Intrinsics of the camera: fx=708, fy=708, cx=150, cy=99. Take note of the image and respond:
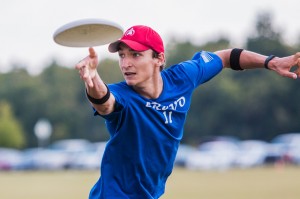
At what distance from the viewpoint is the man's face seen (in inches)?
246

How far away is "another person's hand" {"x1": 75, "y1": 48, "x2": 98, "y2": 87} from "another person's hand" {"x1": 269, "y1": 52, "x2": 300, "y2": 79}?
2.29 m

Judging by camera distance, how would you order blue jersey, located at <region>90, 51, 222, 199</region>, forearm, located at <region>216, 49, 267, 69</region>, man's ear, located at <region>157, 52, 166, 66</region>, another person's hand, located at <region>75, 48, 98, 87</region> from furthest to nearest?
forearm, located at <region>216, 49, 267, 69</region> < man's ear, located at <region>157, 52, 166, 66</region> < blue jersey, located at <region>90, 51, 222, 199</region> < another person's hand, located at <region>75, 48, 98, 87</region>

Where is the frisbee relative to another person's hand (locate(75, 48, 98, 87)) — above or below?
above

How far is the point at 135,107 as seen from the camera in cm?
624

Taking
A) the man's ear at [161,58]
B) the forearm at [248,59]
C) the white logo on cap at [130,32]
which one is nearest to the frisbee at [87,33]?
the white logo on cap at [130,32]

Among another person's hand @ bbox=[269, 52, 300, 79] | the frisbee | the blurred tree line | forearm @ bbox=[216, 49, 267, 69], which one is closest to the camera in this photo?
the frisbee

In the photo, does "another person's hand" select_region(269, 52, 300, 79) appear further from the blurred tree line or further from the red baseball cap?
the blurred tree line

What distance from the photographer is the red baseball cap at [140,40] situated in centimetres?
628

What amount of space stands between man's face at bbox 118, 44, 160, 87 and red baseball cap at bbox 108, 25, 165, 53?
0.19ft

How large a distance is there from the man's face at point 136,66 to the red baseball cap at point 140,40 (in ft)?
0.19

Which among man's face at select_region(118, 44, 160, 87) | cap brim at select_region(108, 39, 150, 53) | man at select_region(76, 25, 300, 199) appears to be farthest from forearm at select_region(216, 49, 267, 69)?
cap brim at select_region(108, 39, 150, 53)

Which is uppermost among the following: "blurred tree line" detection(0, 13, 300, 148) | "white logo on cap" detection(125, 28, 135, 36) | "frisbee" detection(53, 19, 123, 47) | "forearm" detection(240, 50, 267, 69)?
"frisbee" detection(53, 19, 123, 47)

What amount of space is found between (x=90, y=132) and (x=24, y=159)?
1137 inches

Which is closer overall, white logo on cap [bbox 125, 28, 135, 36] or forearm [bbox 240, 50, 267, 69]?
white logo on cap [bbox 125, 28, 135, 36]
